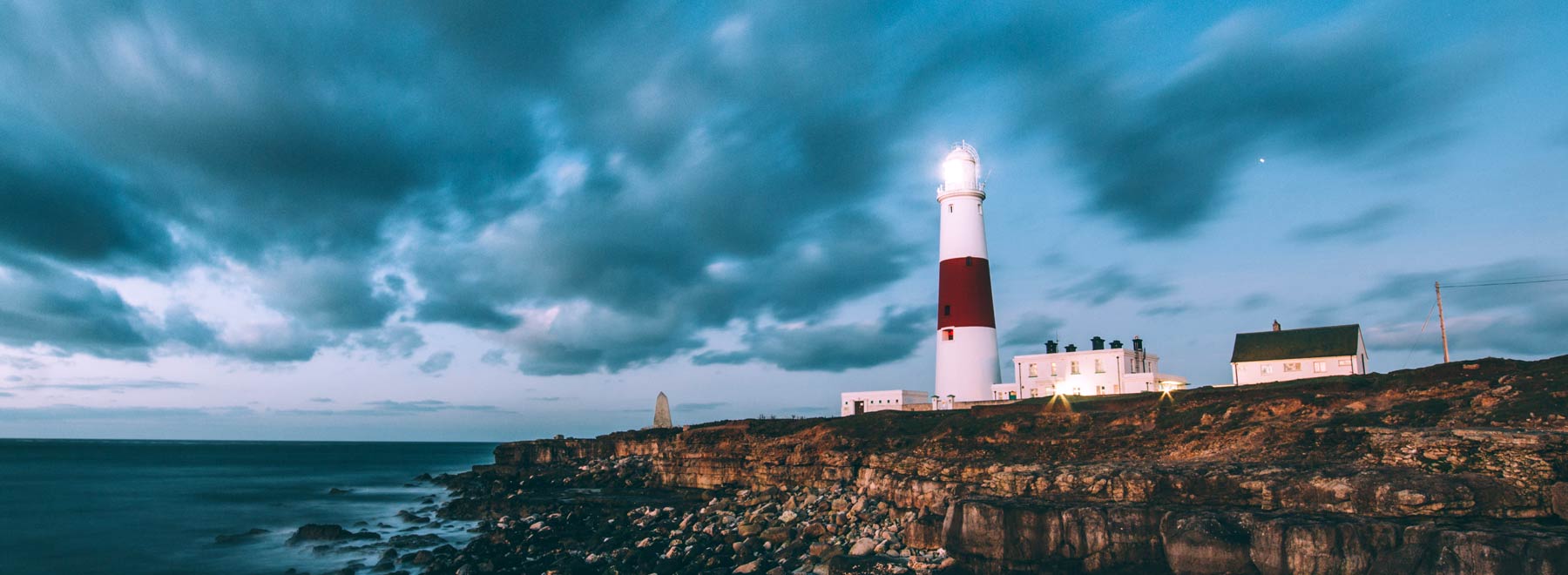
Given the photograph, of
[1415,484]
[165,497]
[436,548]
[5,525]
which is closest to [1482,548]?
[1415,484]

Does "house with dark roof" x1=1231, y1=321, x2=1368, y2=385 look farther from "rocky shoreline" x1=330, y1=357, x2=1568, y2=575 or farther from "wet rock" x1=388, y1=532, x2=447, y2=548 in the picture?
"wet rock" x1=388, y1=532, x2=447, y2=548

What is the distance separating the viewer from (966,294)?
40781 mm

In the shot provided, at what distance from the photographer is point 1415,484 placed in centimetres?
1552

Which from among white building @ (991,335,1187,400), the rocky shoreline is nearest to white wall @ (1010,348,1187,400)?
white building @ (991,335,1187,400)

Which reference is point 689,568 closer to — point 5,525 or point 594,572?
point 594,572

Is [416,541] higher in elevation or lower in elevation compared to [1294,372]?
lower

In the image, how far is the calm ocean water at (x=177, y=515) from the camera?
28.2 m

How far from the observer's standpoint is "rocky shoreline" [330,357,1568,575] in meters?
14.9

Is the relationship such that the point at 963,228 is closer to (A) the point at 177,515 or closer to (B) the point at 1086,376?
(B) the point at 1086,376

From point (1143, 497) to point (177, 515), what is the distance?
155 ft

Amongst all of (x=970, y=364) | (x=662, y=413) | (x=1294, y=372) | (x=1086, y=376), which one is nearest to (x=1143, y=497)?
(x=970, y=364)

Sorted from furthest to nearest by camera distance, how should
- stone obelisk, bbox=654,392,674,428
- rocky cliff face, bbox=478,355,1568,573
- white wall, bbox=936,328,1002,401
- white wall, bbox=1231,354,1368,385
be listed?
stone obelisk, bbox=654,392,674,428
white wall, bbox=936,328,1002,401
white wall, bbox=1231,354,1368,385
rocky cliff face, bbox=478,355,1568,573

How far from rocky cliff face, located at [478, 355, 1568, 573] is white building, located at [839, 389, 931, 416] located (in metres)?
13.7

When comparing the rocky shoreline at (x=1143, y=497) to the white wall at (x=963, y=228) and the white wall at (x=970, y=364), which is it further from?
the white wall at (x=963, y=228)
